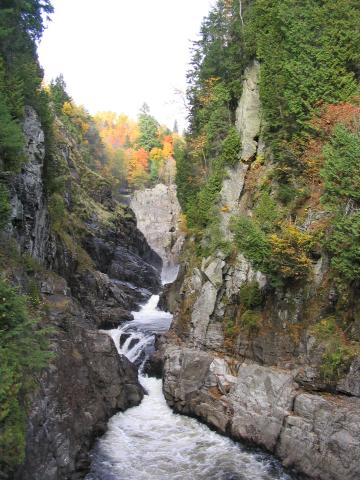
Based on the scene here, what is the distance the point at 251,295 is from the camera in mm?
21750

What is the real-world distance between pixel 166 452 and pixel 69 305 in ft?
28.4

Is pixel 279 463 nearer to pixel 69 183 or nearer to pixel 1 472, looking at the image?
pixel 1 472

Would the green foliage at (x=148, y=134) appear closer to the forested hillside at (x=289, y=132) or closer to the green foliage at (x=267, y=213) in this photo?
the forested hillside at (x=289, y=132)

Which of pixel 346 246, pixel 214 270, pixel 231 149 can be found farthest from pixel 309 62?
pixel 214 270

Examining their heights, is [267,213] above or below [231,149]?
below

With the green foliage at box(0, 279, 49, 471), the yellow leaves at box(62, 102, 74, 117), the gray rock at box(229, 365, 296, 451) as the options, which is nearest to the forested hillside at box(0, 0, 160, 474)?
the green foliage at box(0, 279, 49, 471)

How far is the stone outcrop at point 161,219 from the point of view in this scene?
63.0 m

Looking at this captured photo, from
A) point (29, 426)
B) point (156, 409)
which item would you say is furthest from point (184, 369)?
point (29, 426)

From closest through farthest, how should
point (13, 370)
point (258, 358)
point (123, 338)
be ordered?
point (13, 370) → point (258, 358) → point (123, 338)

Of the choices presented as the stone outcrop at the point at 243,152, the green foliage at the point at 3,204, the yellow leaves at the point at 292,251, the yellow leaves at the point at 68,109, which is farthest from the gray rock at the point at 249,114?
the yellow leaves at the point at 68,109

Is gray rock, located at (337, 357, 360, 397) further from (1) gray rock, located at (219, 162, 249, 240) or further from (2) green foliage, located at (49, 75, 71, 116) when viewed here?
(2) green foliage, located at (49, 75, 71, 116)

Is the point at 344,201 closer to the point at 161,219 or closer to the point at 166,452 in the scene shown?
the point at 166,452

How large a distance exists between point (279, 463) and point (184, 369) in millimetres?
6600

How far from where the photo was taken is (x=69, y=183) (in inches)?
1630
